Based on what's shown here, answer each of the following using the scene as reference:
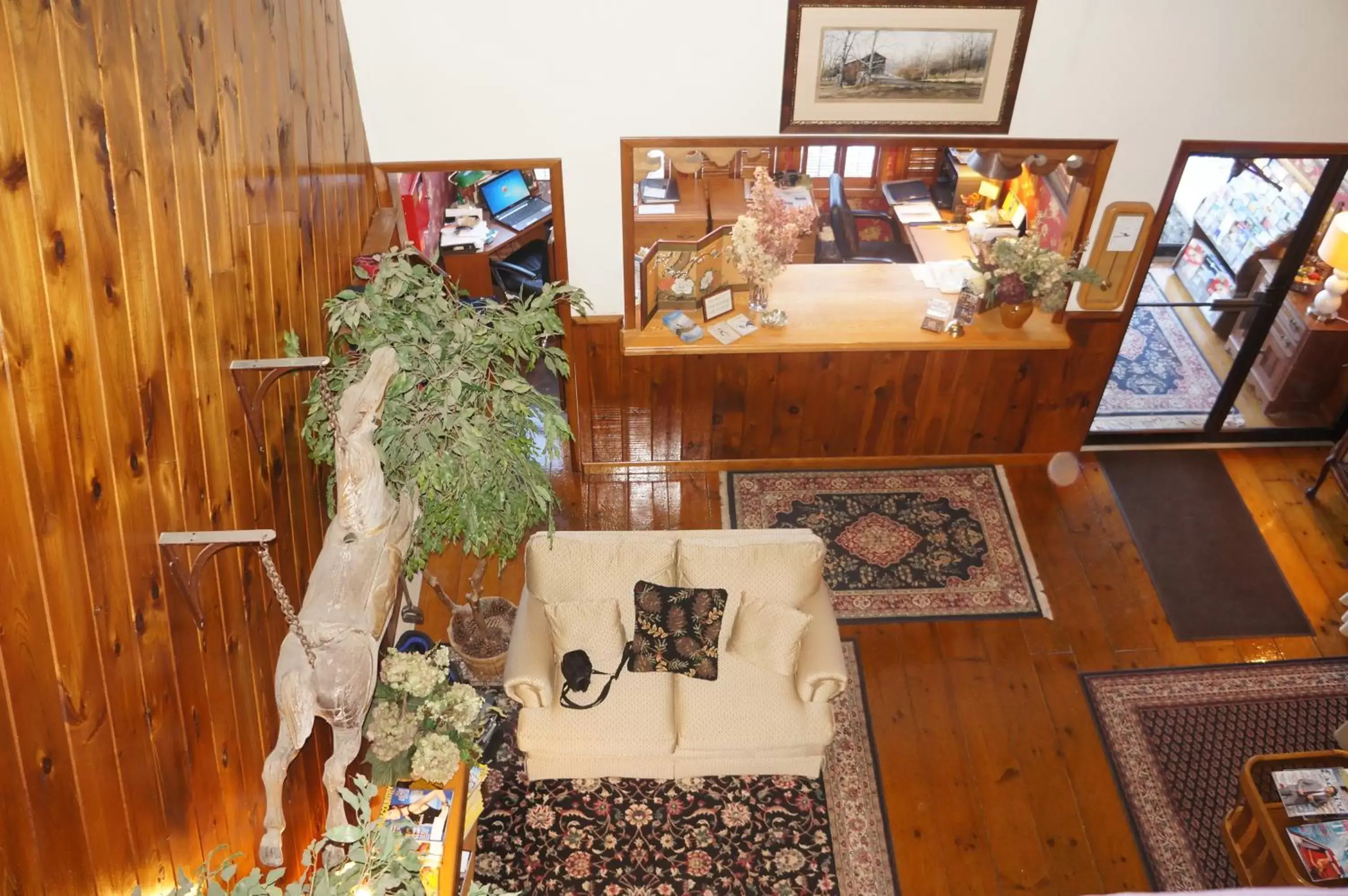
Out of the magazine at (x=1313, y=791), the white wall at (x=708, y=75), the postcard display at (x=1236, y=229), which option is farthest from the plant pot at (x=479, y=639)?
the postcard display at (x=1236, y=229)

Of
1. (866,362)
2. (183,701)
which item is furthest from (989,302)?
(183,701)

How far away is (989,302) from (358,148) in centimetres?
347

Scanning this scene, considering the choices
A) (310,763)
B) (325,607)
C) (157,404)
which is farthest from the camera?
(310,763)

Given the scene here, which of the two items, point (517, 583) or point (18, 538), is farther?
point (517, 583)

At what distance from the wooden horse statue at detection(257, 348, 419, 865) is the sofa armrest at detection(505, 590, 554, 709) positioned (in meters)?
1.50

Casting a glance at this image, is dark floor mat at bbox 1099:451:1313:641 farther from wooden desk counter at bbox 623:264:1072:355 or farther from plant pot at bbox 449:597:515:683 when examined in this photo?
plant pot at bbox 449:597:515:683

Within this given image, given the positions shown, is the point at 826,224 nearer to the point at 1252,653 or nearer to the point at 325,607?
the point at 1252,653

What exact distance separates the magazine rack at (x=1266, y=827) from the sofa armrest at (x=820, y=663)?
5.71ft

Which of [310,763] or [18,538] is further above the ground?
[18,538]

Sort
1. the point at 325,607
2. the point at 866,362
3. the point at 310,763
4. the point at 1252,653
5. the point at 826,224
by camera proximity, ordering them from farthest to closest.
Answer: the point at 826,224, the point at 866,362, the point at 1252,653, the point at 310,763, the point at 325,607

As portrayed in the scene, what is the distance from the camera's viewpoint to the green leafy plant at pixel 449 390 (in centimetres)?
350

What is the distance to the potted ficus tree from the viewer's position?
11.5 ft

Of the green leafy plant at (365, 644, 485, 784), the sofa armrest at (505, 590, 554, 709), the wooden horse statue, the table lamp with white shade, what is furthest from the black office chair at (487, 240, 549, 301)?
the table lamp with white shade

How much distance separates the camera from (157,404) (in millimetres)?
2723
